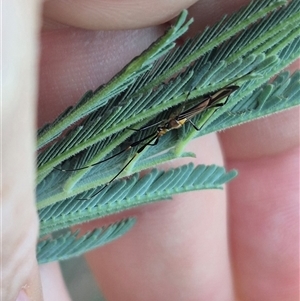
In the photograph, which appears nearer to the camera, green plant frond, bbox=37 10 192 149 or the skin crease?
green plant frond, bbox=37 10 192 149

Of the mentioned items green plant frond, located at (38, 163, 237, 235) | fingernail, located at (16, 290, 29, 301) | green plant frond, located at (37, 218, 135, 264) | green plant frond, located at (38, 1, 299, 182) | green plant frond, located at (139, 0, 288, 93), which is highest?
green plant frond, located at (139, 0, 288, 93)

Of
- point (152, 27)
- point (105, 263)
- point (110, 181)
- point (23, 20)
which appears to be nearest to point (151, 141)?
point (110, 181)

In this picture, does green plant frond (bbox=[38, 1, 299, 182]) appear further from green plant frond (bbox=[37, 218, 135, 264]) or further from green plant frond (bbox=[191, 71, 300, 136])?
green plant frond (bbox=[37, 218, 135, 264])

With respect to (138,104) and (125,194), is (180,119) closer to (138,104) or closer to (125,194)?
(138,104)

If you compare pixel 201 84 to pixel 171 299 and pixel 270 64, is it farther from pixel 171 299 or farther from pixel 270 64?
pixel 171 299

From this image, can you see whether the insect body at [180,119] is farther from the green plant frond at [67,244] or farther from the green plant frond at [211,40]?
the green plant frond at [67,244]

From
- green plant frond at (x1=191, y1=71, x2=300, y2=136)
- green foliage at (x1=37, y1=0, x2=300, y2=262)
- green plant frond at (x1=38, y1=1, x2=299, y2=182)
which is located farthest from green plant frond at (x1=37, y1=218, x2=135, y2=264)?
green plant frond at (x1=191, y1=71, x2=300, y2=136)

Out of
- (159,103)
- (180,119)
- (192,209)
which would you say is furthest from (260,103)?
(192,209)
